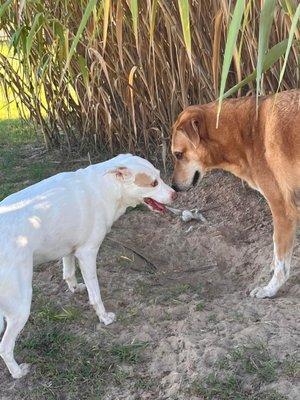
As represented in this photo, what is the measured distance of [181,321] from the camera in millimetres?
2963

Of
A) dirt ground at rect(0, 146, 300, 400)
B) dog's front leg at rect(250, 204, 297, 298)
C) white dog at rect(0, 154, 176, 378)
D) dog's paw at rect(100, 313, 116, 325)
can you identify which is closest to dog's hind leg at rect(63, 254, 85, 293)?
dirt ground at rect(0, 146, 300, 400)

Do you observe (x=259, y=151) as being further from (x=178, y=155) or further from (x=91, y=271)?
(x=91, y=271)

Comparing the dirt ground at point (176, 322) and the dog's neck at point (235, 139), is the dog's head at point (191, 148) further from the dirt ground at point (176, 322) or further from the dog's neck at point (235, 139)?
the dirt ground at point (176, 322)

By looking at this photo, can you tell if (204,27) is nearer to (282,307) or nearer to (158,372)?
(282,307)

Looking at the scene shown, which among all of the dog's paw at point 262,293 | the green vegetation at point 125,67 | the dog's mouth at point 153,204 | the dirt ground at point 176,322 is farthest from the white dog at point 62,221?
the green vegetation at point 125,67

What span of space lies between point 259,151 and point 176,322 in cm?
103

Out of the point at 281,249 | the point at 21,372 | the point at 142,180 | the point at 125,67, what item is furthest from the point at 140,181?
the point at 125,67

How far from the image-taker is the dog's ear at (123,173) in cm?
294

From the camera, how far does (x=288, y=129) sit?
314cm

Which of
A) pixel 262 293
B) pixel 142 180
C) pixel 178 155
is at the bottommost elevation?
pixel 262 293

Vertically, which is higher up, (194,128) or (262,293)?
(194,128)

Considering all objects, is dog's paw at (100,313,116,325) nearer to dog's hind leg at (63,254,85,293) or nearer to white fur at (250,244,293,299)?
dog's hind leg at (63,254,85,293)

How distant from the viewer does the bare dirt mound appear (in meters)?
2.54

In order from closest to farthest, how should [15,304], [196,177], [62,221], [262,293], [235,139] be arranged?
[15,304]
[62,221]
[262,293]
[235,139]
[196,177]
